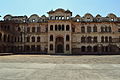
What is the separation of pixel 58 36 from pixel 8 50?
16.3m

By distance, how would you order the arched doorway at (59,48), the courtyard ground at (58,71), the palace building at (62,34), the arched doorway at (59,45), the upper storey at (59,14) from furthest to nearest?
1. the arched doorway at (59,48)
2. the arched doorway at (59,45)
3. the upper storey at (59,14)
4. the palace building at (62,34)
5. the courtyard ground at (58,71)

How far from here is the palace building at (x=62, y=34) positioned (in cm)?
4772

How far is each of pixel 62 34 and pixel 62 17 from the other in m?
5.52

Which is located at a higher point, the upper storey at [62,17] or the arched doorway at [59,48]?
the upper storey at [62,17]

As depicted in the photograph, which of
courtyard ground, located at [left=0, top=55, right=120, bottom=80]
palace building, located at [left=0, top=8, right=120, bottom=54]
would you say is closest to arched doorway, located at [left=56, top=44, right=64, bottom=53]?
palace building, located at [left=0, top=8, right=120, bottom=54]

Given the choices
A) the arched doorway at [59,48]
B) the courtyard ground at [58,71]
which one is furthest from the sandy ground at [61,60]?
the arched doorway at [59,48]

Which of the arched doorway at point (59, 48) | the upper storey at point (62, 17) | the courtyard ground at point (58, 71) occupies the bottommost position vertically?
the courtyard ground at point (58, 71)

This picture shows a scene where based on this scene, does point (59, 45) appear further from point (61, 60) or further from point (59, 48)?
point (61, 60)

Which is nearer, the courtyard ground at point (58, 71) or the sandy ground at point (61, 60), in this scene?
the courtyard ground at point (58, 71)

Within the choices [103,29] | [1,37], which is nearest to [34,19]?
[1,37]

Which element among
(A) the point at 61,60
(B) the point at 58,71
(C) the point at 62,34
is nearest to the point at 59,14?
(C) the point at 62,34

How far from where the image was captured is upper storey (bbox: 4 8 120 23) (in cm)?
4834

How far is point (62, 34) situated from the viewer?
47.3 metres

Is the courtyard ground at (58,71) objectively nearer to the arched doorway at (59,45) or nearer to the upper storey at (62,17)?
the arched doorway at (59,45)
